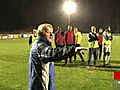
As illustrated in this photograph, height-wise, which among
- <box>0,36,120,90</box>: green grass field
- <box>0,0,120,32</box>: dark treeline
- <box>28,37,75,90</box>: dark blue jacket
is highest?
<box>0,0,120,32</box>: dark treeline

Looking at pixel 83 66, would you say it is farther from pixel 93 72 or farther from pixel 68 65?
pixel 93 72

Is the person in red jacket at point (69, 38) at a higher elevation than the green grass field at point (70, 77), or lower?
higher

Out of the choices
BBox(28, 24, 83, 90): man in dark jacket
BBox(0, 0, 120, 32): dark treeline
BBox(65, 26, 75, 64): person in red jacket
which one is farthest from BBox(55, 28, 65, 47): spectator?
BBox(0, 0, 120, 32): dark treeline

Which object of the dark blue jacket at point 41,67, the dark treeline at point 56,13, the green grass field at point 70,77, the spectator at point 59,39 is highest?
the dark treeline at point 56,13

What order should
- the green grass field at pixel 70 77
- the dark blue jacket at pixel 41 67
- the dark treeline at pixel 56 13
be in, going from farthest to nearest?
the dark treeline at pixel 56 13, the green grass field at pixel 70 77, the dark blue jacket at pixel 41 67

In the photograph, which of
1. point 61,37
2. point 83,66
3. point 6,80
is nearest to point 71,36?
point 61,37

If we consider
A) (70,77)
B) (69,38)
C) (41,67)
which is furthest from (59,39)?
(41,67)

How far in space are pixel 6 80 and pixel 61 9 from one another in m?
59.5

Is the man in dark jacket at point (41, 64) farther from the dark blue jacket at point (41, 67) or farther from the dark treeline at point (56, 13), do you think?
the dark treeline at point (56, 13)

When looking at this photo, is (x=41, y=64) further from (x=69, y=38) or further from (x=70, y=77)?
(x=69, y=38)

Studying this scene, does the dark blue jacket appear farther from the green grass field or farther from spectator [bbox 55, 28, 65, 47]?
spectator [bbox 55, 28, 65, 47]

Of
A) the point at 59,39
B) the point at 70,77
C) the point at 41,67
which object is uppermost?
the point at 59,39

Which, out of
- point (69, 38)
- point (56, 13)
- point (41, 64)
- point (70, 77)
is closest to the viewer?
point (41, 64)

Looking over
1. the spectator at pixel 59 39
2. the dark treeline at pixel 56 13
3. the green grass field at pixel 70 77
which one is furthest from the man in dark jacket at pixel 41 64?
the dark treeline at pixel 56 13
